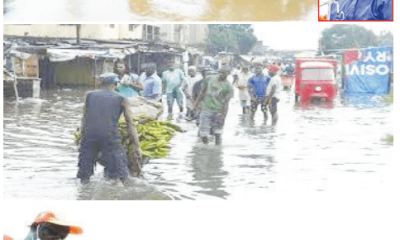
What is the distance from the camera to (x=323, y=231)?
4004 mm

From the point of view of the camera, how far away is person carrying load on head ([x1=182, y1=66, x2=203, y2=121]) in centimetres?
429

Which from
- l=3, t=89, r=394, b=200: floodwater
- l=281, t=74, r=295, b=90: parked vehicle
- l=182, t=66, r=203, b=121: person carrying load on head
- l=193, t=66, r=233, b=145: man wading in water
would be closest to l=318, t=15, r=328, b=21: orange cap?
l=281, t=74, r=295, b=90: parked vehicle

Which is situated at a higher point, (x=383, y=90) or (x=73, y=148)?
(x=383, y=90)

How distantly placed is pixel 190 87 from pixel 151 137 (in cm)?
42

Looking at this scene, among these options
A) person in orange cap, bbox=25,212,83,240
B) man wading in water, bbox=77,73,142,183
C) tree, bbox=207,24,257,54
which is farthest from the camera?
tree, bbox=207,24,257,54

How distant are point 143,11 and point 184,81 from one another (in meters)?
0.52

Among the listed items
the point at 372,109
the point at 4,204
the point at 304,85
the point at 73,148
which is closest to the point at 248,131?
the point at 304,85

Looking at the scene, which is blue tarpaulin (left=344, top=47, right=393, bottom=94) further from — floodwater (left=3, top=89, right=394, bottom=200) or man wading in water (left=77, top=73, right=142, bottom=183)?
man wading in water (left=77, top=73, right=142, bottom=183)

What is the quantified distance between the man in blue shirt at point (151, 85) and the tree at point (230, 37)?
15.4 inches

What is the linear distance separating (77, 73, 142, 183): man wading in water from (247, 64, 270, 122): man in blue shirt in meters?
0.80

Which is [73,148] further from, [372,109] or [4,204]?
[372,109]

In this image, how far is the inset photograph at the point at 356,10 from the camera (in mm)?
4145

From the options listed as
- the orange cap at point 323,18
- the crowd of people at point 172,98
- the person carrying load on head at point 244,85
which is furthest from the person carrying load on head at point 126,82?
the orange cap at point 323,18

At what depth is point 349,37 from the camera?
418 centimetres
